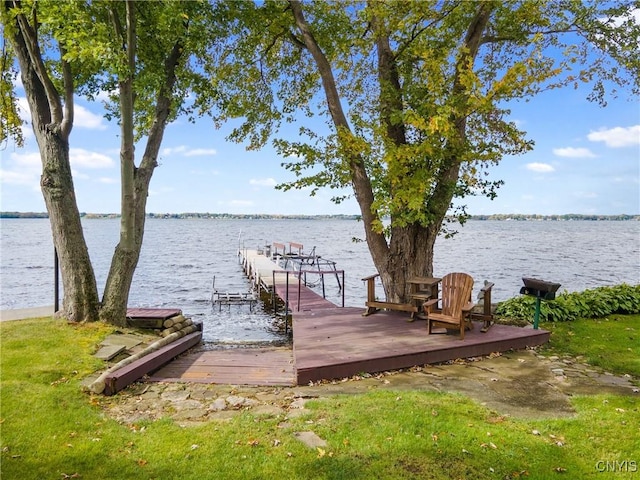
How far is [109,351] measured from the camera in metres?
6.85

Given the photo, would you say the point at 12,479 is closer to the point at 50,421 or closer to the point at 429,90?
the point at 50,421

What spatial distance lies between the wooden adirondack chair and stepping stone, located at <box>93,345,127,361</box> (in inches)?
207

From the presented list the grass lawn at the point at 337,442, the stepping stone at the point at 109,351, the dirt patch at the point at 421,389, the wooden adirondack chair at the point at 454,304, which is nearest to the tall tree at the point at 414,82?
the wooden adirondack chair at the point at 454,304

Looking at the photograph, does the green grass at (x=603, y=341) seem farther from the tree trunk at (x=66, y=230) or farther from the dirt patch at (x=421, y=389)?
the tree trunk at (x=66, y=230)

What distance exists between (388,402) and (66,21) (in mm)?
7326

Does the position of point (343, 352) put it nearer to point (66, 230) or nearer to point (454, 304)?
point (454, 304)

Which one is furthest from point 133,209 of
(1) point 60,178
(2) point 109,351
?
(2) point 109,351

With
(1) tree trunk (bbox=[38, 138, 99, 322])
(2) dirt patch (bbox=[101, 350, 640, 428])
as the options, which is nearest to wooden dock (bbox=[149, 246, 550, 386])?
(2) dirt patch (bbox=[101, 350, 640, 428])

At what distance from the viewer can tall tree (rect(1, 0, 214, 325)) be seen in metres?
7.56

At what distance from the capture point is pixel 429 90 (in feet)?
26.4

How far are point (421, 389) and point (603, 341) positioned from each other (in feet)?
16.3

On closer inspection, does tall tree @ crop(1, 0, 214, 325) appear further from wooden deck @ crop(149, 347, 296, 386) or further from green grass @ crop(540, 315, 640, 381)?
green grass @ crop(540, 315, 640, 381)

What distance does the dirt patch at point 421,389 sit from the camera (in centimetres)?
480

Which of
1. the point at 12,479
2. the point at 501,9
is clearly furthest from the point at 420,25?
the point at 12,479
